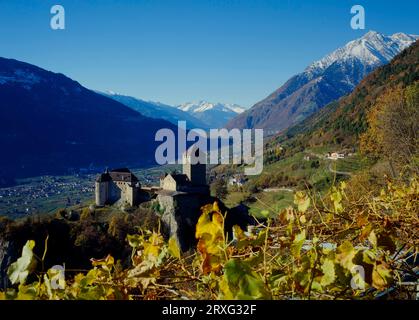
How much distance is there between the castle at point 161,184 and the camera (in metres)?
44.4

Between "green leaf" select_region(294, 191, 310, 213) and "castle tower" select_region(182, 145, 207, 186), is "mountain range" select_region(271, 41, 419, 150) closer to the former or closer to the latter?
"castle tower" select_region(182, 145, 207, 186)

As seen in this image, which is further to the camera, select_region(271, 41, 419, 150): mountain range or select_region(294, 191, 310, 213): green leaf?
select_region(271, 41, 419, 150): mountain range

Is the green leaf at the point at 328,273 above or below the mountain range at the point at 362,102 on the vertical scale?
below

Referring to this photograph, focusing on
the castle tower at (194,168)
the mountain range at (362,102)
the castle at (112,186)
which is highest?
the mountain range at (362,102)

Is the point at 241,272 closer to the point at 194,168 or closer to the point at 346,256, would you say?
the point at 346,256

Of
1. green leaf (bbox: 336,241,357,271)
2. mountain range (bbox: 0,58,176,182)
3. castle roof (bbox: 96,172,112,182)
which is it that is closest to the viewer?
green leaf (bbox: 336,241,357,271)

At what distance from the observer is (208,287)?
1049 millimetres

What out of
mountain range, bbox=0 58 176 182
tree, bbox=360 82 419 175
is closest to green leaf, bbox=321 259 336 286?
tree, bbox=360 82 419 175

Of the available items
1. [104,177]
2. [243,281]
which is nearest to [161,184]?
[104,177]

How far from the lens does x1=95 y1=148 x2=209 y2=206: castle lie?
44.4 metres

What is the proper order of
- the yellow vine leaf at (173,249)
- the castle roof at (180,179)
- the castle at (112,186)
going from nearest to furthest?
the yellow vine leaf at (173,249) → the castle roof at (180,179) → the castle at (112,186)

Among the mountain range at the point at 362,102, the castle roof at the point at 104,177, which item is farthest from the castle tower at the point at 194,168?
the mountain range at the point at 362,102

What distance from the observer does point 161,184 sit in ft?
153

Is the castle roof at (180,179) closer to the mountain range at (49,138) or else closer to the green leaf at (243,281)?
the green leaf at (243,281)
